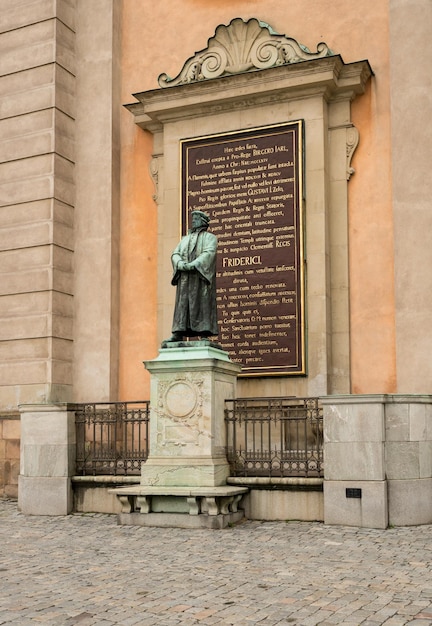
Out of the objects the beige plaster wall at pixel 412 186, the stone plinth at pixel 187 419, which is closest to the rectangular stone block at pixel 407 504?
the stone plinth at pixel 187 419

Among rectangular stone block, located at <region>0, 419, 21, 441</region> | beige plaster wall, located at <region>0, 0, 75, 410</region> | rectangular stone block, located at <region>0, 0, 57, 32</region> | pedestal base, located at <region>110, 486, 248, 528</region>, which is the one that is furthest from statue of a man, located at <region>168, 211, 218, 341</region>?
rectangular stone block, located at <region>0, 0, 57, 32</region>

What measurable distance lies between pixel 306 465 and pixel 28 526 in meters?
3.92

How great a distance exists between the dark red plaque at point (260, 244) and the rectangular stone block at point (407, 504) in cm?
371

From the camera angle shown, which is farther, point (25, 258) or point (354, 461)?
point (25, 258)

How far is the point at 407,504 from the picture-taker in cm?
1059

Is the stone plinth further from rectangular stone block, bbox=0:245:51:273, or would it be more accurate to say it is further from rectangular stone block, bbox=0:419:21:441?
rectangular stone block, bbox=0:245:51:273

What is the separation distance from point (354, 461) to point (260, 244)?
5.08 meters

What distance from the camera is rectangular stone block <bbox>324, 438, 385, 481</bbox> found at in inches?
418

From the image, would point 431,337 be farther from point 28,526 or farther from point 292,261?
point 28,526

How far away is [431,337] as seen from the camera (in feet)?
43.5

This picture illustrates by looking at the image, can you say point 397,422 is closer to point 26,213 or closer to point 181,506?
point 181,506

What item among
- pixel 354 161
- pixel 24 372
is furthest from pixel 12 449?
pixel 354 161

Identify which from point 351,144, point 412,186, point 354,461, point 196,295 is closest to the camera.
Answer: point 354,461

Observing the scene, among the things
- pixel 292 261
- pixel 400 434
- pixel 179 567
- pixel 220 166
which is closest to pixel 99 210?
pixel 220 166
